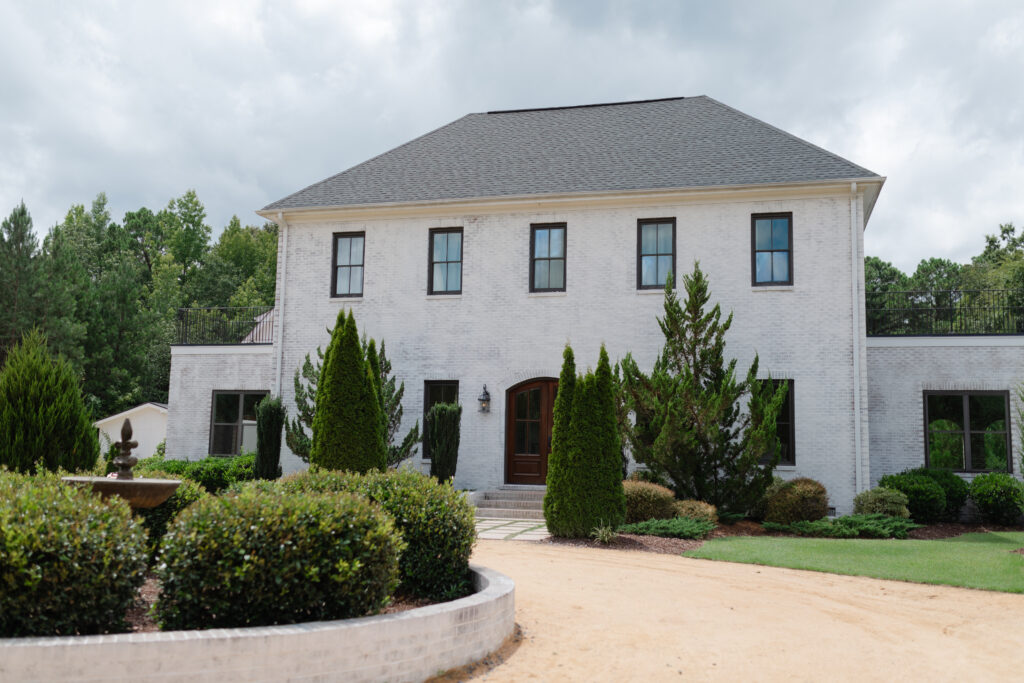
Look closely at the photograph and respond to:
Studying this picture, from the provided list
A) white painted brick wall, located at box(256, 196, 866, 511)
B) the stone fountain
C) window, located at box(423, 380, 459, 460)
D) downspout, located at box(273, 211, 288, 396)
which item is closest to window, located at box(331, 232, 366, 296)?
white painted brick wall, located at box(256, 196, 866, 511)

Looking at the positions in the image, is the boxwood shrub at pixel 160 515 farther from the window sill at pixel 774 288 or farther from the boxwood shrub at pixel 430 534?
the window sill at pixel 774 288

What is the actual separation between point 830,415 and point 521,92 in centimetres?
1344

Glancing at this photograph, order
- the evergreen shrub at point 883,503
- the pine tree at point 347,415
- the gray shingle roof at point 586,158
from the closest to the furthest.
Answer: the pine tree at point 347,415 < the evergreen shrub at point 883,503 < the gray shingle roof at point 586,158

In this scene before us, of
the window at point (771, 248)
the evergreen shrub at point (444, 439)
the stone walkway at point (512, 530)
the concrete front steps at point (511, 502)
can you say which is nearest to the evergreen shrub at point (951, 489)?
the window at point (771, 248)

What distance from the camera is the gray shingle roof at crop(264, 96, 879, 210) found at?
17.5m

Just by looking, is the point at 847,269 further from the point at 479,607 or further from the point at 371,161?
the point at 479,607

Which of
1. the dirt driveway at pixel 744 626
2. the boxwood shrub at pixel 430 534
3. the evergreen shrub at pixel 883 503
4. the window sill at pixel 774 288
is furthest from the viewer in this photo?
the window sill at pixel 774 288

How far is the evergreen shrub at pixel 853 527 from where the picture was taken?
13.6 m

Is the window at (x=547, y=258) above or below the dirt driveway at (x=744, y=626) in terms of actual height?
above

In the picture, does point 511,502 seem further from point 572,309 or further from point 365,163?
point 365,163

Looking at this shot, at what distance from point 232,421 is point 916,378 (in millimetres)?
15550

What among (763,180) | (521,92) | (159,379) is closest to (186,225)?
(159,379)

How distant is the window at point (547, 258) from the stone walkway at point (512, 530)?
522cm

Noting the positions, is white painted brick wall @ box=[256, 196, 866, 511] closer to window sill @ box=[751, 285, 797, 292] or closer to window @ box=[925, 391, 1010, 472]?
window sill @ box=[751, 285, 797, 292]
